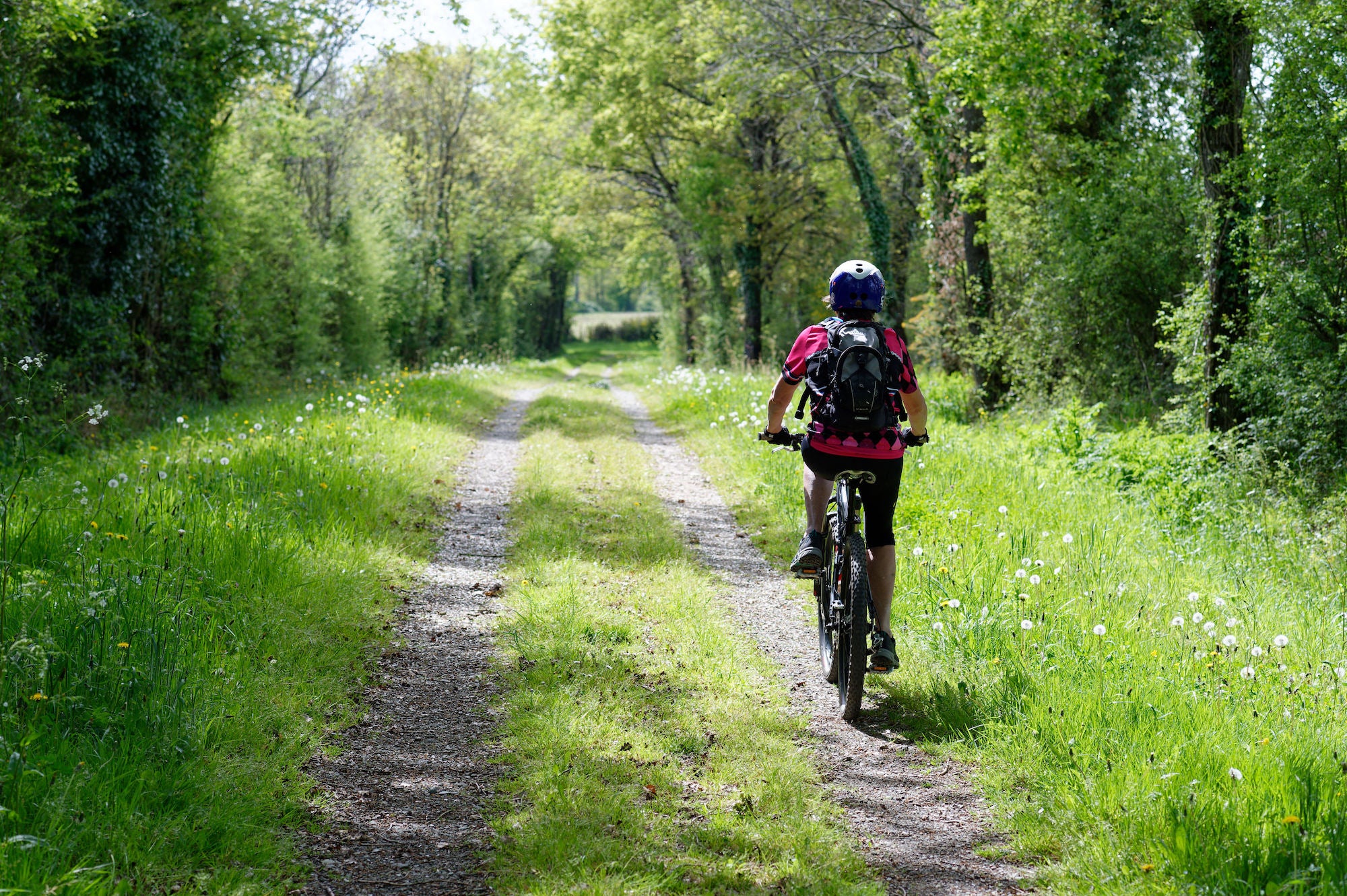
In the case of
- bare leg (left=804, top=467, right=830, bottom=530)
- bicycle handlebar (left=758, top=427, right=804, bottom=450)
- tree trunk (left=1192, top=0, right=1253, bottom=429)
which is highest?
tree trunk (left=1192, top=0, right=1253, bottom=429)

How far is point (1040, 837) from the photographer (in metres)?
3.73

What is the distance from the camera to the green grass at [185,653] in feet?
11.2

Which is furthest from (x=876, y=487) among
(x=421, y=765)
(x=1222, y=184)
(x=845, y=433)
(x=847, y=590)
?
(x=1222, y=184)

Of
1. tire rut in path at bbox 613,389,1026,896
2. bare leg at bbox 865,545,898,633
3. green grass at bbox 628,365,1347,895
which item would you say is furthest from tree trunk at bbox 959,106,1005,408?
bare leg at bbox 865,545,898,633

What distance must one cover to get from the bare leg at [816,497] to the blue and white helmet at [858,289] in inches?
37.1

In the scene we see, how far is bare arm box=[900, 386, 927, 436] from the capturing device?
199 inches

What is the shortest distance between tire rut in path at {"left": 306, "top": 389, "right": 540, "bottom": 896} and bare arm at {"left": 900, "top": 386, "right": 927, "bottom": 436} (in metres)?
2.75

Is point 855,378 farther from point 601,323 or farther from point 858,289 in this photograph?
point 601,323

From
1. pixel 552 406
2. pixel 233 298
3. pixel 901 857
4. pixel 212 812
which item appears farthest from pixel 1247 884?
pixel 233 298

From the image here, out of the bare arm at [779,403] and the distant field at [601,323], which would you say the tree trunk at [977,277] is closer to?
the bare arm at [779,403]

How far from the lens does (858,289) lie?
4887mm

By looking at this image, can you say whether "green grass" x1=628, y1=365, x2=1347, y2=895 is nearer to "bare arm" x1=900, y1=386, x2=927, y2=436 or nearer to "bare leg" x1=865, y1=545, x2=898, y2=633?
"bare leg" x1=865, y1=545, x2=898, y2=633

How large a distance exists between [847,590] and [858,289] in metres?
1.57

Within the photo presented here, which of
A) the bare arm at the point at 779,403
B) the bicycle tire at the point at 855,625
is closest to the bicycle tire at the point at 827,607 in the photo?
the bicycle tire at the point at 855,625
